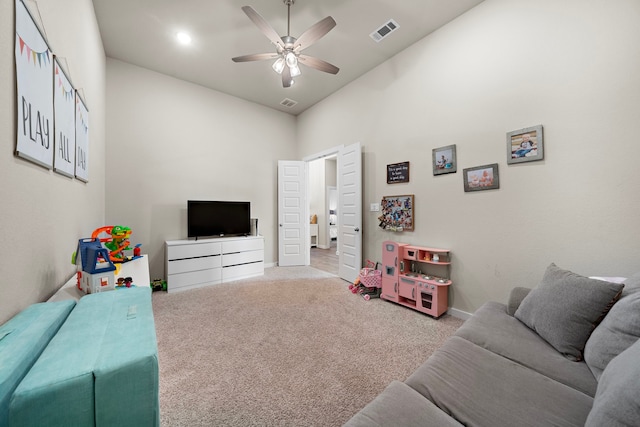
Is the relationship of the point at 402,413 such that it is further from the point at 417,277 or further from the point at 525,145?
the point at 525,145

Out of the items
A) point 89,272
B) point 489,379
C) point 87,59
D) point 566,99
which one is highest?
point 87,59

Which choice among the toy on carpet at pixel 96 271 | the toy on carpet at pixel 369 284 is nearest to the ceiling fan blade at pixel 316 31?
the toy on carpet at pixel 96 271

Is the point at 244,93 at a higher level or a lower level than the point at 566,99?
higher

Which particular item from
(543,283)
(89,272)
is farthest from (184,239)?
(543,283)

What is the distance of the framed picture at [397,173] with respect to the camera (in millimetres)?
3100

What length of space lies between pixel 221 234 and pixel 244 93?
8.50 ft

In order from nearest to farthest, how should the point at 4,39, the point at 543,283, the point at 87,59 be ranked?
the point at 4,39 < the point at 543,283 < the point at 87,59

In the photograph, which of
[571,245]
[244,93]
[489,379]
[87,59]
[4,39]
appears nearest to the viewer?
[4,39]

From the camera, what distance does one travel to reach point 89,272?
1258 mm

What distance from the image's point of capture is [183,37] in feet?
9.46

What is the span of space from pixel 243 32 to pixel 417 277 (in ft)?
11.8

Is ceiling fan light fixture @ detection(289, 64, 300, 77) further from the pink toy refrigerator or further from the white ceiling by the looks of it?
the pink toy refrigerator

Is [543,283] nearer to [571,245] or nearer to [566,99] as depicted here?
[571,245]

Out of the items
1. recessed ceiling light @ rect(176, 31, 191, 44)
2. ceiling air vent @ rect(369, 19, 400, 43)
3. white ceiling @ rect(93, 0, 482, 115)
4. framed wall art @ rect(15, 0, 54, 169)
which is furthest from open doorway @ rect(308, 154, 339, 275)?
framed wall art @ rect(15, 0, 54, 169)
